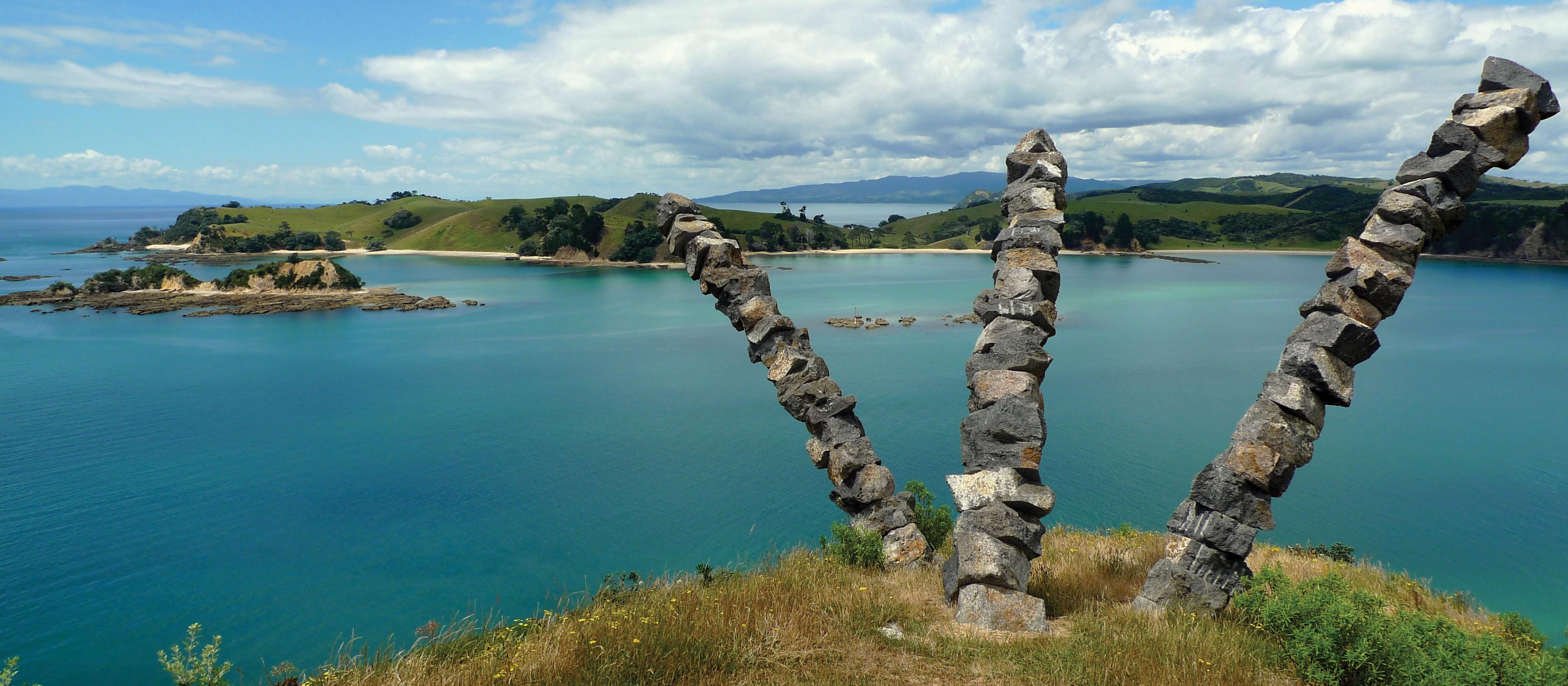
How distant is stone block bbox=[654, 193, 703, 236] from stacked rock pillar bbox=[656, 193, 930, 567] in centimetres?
2

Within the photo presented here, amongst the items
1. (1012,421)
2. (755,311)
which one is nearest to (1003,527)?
(1012,421)

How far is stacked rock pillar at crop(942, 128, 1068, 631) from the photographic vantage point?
34.2 ft

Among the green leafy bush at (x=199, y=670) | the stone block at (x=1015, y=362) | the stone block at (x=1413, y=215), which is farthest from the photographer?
the stone block at (x=1015, y=362)

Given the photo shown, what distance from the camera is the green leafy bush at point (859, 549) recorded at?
13281 millimetres

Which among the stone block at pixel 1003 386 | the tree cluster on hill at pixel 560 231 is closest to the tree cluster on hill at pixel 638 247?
the tree cluster on hill at pixel 560 231

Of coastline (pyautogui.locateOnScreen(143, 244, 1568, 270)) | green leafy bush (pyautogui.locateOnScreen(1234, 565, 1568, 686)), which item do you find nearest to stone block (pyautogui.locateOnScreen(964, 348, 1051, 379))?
green leafy bush (pyautogui.locateOnScreen(1234, 565, 1568, 686))

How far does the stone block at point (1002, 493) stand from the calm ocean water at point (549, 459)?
1647 cm

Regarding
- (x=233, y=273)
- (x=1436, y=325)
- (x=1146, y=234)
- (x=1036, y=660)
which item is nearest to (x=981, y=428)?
(x=1036, y=660)

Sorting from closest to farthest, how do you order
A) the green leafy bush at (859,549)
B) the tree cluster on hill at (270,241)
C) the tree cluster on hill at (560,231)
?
the green leafy bush at (859,549)
the tree cluster on hill at (560,231)
the tree cluster on hill at (270,241)

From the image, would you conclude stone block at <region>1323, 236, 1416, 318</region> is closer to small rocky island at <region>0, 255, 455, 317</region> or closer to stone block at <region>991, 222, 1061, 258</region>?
stone block at <region>991, 222, 1061, 258</region>

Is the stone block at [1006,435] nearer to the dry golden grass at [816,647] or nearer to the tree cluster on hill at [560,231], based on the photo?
the dry golden grass at [816,647]

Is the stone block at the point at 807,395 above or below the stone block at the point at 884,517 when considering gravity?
above

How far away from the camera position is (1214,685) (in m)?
7.87

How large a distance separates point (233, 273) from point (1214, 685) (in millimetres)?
124303
